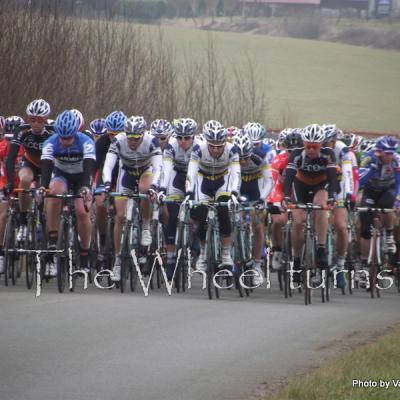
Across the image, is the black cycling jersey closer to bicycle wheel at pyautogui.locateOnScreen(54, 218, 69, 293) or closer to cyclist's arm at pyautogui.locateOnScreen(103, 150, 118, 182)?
cyclist's arm at pyautogui.locateOnScreen(103, 150, 118, 182)

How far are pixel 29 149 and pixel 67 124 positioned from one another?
156 cm

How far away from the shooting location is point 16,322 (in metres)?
12.1

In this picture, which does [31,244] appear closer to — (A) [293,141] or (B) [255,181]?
(B) [255,181]

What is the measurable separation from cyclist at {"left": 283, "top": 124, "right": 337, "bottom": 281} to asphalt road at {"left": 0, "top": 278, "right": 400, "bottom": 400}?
2.47 ft

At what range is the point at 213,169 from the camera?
16438 millimetres

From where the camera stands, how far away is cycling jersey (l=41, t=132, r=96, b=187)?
15766mm

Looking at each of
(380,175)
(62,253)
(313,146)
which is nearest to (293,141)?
(380,175)

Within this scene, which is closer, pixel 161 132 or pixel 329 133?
pixel 329 133

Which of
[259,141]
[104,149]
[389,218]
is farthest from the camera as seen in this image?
[104,149]

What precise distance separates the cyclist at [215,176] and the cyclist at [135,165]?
510 millimetres

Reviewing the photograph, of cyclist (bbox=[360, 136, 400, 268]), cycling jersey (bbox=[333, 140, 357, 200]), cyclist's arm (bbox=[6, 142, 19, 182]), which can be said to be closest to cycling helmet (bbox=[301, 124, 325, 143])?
cycling jersey (bbox=[333, 140, 357, 200])

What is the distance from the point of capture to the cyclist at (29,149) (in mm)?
16531

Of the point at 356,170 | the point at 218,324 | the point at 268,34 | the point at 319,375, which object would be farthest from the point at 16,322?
the point at 268,34

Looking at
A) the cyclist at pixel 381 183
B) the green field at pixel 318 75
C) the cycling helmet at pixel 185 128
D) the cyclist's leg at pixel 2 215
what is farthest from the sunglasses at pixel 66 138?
the green field at pixel 318 75
